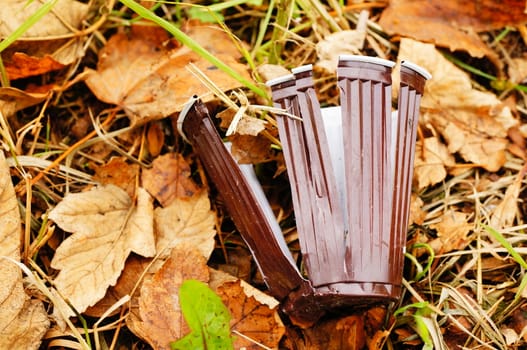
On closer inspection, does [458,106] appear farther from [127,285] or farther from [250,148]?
[127,285]

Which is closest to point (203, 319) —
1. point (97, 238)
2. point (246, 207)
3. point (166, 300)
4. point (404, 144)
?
point (166, 300)

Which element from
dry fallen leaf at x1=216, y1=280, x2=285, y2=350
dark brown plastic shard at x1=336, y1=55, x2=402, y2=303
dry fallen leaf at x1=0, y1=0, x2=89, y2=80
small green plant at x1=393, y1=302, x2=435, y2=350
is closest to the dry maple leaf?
dry fallen leaf at x1=216, y1=280, x2=285, y2=350

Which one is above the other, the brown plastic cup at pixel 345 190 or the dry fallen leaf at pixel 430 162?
the brown plastic cup at pixel 345 190

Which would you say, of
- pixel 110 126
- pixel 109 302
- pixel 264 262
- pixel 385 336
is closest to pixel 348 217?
pixel 264 262

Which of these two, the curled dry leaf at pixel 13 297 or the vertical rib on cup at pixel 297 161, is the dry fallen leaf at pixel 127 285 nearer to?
the curled dry leaf at pixel 13 297

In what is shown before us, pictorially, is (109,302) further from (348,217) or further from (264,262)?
(348,217)

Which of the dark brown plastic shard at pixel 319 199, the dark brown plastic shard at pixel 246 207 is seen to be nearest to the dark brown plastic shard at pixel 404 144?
the dark brown plastic shard at pixel 319 199
